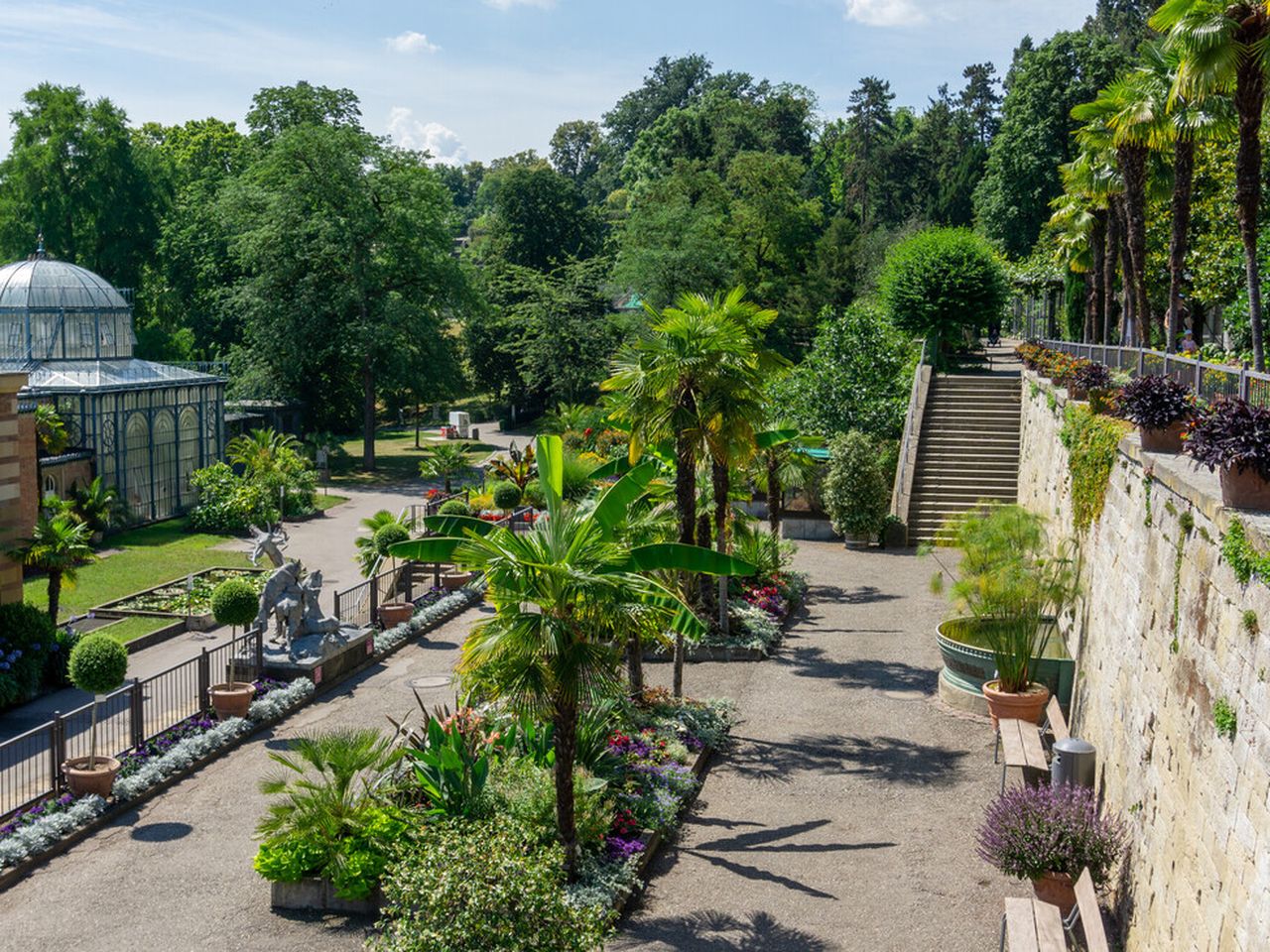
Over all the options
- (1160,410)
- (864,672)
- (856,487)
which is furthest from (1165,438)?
(856,487)

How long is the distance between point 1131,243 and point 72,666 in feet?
65.1

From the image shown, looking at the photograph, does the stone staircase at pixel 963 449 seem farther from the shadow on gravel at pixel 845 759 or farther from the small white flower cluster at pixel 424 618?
the shadow on gravel at pixel 845 759

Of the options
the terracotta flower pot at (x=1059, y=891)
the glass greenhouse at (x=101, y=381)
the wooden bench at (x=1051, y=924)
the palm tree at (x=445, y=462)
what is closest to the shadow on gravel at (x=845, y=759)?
the terracotta flower pot at (x=1059, y=891)

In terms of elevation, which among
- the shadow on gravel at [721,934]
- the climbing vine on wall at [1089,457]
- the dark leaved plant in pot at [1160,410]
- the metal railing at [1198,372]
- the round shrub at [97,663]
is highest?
the metal railing at [1198,372]

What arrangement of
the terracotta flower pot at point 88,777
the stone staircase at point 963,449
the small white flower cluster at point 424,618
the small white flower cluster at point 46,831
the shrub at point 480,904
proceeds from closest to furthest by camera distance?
the shrub at point 480,904 < the small white flower cluster at point 46,831 < the terracotta flower pot at point 88,777 < the small white flower cluster at point 424,618 < the stone staircase at point 963,449

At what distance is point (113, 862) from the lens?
1326cm

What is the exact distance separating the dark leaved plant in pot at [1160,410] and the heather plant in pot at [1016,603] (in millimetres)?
4617

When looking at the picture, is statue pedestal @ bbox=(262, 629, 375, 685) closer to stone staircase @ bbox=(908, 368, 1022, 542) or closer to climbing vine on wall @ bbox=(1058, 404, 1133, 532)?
climbing vine on wall @ bbox=(1058, 404, 1133, 532)

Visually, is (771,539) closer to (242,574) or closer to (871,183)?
(242,574)

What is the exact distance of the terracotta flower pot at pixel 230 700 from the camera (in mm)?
17344

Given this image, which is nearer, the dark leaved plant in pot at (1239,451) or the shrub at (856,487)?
the dark leaved plant in pot at (1239,451)

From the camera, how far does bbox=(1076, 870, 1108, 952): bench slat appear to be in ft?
32.0

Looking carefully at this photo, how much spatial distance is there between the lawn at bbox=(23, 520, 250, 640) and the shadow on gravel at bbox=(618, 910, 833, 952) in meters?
14.7

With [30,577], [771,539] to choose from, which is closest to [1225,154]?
[771,539]
